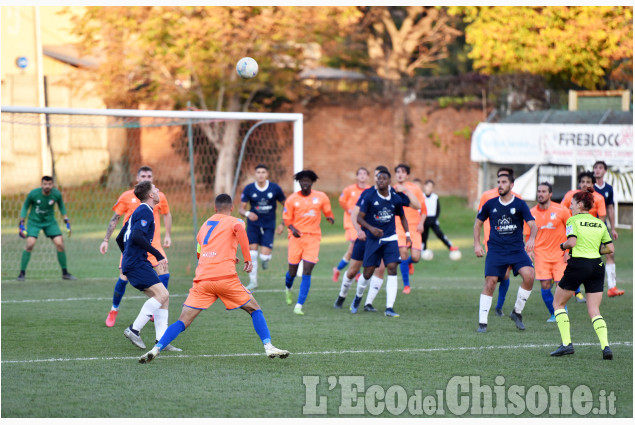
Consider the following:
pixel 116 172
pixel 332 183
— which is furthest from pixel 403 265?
pixel 332 183

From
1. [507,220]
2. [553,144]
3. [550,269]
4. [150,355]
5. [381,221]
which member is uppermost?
[553,144]

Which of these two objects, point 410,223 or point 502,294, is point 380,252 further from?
point 410,223

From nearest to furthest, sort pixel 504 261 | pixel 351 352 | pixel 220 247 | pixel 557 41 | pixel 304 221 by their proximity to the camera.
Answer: pixel 220 247, pixel 351 352, pixel 504 261, pixel 304 221, pixel 557 41

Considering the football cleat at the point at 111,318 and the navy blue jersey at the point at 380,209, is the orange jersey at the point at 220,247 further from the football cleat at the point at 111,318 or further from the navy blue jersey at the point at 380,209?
the navy blue jersey at the point at 380,209

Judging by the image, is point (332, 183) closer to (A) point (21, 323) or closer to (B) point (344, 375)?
(A) point (21, 323)

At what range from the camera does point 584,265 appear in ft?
30.4

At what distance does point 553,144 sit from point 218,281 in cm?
1926

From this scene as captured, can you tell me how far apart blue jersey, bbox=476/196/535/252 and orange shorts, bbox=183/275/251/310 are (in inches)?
144

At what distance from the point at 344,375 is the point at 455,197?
24791 mm

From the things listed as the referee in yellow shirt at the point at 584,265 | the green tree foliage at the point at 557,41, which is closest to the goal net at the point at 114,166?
the referee in yellow shirt at the point at 584,265

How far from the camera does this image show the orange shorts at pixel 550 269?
1192 cm

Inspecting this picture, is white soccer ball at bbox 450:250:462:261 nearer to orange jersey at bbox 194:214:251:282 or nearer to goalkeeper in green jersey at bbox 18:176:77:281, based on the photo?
goalkeeper in green jersey at bbox 18:176:77:281

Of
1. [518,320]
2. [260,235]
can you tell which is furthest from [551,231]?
[260,235]

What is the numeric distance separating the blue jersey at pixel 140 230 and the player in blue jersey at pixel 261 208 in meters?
4.89
